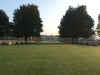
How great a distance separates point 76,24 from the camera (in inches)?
1810

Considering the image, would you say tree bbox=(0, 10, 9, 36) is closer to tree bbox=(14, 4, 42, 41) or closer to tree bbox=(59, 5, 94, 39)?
tree bbox=(14, 4, 42, 41)

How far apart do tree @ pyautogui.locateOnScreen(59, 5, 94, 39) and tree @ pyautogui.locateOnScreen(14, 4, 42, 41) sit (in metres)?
6.78

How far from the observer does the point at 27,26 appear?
140ft

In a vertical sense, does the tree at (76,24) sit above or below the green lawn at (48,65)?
above

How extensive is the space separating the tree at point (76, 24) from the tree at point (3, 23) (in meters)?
14.8

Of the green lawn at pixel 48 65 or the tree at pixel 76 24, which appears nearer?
the green lawn at pixel 48 65

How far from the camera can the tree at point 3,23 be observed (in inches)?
1864

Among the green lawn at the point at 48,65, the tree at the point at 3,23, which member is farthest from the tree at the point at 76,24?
the green lawn at the point at 48,65

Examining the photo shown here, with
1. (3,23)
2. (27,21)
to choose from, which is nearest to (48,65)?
(27,21)

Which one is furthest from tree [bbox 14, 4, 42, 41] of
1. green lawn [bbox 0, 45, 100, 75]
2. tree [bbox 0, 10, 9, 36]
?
green lawn [bbox 0, 45, 100, 75]

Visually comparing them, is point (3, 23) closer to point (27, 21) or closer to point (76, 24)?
point (27, 21)

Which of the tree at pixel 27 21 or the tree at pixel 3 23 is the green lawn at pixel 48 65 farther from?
the tree at pixel 3 23

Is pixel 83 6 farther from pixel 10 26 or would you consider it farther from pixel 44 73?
pixel 44 73

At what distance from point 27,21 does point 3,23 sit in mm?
8521
